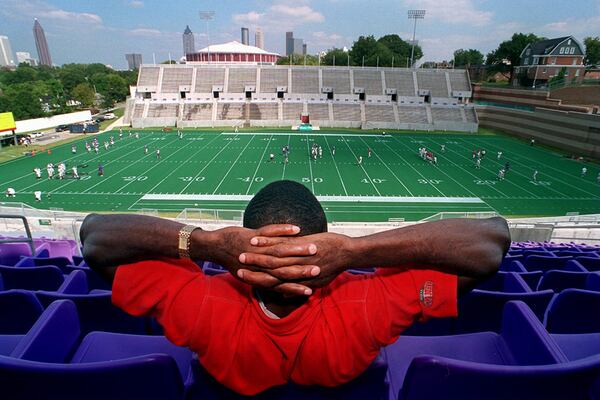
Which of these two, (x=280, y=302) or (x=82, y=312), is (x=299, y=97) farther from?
(x=280, y=302)

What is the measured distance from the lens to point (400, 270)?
151 centimetres

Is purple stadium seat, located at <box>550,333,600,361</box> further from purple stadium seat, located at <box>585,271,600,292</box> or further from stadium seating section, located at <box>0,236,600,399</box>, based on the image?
purple stadium seat, located at <box>585,271,600,292</box>

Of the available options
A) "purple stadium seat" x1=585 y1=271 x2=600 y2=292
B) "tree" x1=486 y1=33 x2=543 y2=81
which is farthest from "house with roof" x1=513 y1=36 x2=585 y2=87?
"purple stadium seat" x1=585 y1=271 x2=600 y2=292

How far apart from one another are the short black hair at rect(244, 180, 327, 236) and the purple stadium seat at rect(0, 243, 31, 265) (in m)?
6.24

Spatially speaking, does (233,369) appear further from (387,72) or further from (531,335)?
(387,72)

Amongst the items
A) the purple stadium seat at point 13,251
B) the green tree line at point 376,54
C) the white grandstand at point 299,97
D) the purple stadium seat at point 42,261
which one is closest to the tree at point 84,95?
the white grandstand at point 299,97

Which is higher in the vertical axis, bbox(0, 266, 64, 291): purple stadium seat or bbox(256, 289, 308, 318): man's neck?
bbox(256, 289, 308, 318): man's neck

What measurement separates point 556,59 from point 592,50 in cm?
1571

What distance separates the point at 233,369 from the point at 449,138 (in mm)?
39759

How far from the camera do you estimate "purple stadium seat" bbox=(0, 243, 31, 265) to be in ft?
18.9

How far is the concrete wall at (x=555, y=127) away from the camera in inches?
1177

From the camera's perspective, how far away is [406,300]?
141 cm

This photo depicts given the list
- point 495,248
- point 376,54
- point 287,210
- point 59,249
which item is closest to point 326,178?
point 59,249

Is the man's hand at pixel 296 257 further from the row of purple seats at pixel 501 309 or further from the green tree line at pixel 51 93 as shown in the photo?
the green tree line at pixel 51 93
